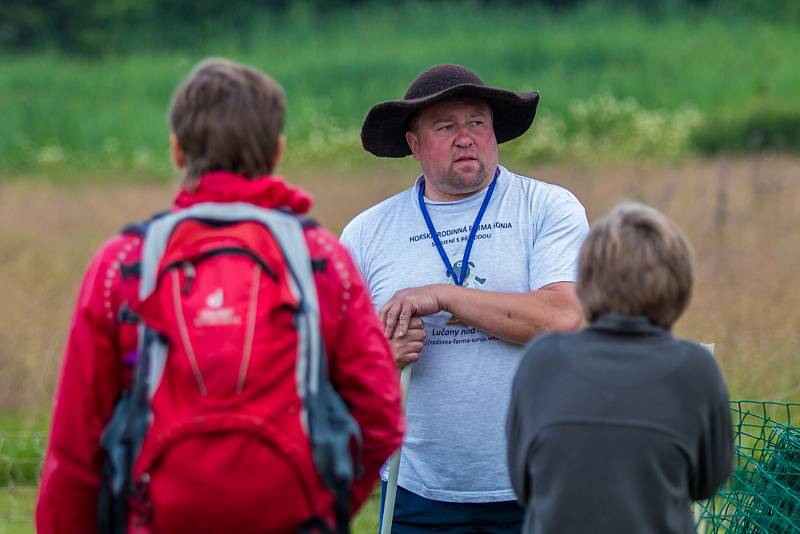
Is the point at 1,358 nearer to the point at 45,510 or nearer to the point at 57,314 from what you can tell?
the point at 57,314

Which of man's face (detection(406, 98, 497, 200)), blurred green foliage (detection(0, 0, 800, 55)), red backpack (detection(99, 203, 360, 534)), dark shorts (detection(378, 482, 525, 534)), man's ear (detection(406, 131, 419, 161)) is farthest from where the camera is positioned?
blurred green foliage (detection(0, 0, 800, 55))

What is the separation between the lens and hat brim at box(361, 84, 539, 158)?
361 centimetres

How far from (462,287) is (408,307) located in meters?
0.16

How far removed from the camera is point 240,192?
2426 mm

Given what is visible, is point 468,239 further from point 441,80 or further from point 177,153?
point 177,153

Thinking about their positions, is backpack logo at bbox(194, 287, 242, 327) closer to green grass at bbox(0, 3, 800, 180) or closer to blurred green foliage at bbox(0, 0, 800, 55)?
green grass at bbox(0, 3, 800, 180)

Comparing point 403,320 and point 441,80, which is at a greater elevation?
point 441,80

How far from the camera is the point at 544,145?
18.3 m

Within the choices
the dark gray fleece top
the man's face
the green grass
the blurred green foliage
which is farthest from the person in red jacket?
the blurred green foliage

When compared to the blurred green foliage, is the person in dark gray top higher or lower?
lower

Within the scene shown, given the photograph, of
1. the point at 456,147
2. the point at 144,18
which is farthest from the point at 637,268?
the point at 144,18

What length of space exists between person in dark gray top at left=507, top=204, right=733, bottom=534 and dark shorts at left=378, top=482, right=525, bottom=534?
0.94 metres

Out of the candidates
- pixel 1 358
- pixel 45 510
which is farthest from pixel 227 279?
pixel 1 358

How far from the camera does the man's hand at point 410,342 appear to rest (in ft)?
11.1
